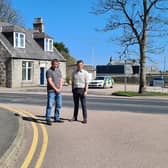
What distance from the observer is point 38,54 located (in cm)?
4553

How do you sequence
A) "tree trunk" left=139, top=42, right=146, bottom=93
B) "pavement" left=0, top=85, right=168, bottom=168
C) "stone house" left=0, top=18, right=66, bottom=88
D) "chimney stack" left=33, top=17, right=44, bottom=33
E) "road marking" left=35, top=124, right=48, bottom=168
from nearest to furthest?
"road marking" left=35, top=124, right=48, bottom=168, "pavement" left=0, top=85, right=168, bottom=168, "tree trunk" left=139, top=42, right=146, bottom=93, "stone house" left=0, top=18, right=66, bottom=88, "chimney stack" left=33, top=17, right=44, bottom=33

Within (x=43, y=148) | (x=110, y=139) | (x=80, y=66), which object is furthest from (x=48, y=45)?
(x=43, y=148)

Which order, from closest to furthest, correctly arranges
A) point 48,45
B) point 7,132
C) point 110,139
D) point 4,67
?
point 110,139 < point 7,132 < point 4,67 < point 48,45

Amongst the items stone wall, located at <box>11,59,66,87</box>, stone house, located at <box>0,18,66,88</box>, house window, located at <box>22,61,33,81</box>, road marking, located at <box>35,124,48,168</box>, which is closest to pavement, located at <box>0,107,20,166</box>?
road marking, located at <box>35,124,48,168</box>

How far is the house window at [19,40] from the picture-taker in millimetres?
42375

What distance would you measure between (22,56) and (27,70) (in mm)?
2152

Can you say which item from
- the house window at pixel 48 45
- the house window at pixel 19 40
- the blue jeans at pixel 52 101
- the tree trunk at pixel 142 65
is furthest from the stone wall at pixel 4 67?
the blue jeans at pixel 52 101

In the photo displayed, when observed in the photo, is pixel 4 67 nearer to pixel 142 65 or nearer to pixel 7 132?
pixel 142 65

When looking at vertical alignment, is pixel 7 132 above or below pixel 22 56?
below

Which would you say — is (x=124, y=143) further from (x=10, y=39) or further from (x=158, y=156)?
(x=10, y=39)

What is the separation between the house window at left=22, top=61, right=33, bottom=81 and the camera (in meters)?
42.5

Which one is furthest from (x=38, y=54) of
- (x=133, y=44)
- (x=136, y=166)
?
(x=136, y=166)

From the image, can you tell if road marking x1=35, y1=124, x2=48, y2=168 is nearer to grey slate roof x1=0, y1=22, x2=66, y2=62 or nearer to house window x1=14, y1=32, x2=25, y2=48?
grey slate roof x1=0, y1=22, x2=66, y2=62

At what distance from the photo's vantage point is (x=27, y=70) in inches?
1699
